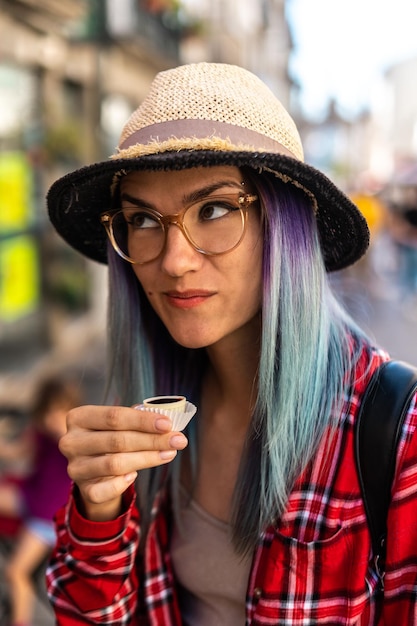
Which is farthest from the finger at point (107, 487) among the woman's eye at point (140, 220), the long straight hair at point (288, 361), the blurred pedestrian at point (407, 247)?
the blurred pedestrian at point (407, 247)

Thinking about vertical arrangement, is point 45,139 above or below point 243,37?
below

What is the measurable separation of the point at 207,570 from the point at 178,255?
2.55 ft

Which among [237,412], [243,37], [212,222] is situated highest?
[243,37]

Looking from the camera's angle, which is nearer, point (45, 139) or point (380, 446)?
point (380, 446)

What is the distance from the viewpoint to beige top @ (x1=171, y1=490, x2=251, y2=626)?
4.99 feet

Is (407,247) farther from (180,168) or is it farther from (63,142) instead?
(180,168)

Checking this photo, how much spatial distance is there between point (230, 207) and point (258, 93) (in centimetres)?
28

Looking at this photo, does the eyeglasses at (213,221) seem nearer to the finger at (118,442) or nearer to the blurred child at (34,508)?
the finger at (118,442)

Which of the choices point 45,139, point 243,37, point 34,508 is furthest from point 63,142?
point 243,37

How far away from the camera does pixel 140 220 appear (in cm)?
152

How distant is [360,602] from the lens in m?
1.33

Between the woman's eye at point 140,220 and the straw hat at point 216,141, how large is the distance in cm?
10

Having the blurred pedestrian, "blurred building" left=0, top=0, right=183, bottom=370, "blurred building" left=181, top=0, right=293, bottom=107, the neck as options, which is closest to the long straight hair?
the neck

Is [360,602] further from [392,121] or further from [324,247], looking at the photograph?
[392,121]
